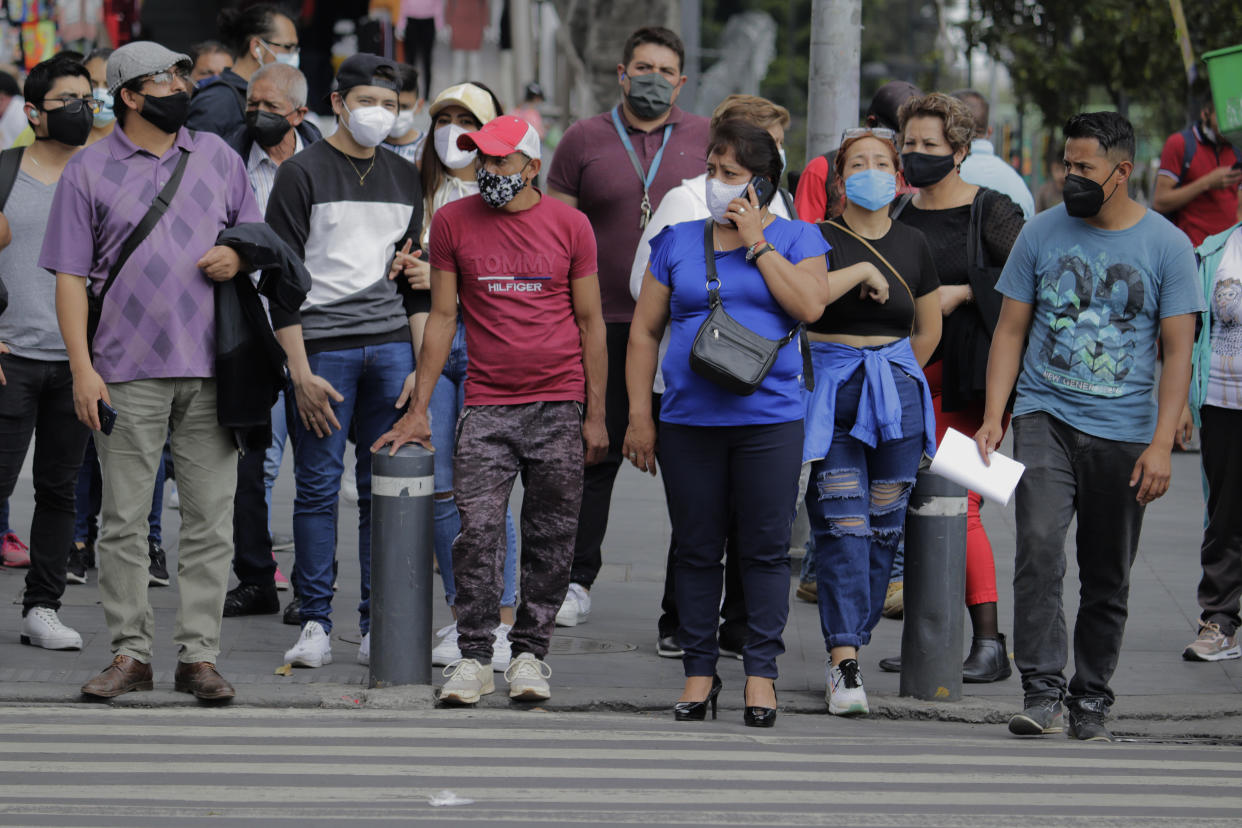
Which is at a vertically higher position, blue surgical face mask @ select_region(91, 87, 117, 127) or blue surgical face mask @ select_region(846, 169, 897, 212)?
blue surgical face mask @ select_region(91, 87, 117, 127)

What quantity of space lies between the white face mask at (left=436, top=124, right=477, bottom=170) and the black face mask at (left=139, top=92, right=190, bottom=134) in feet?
A: 3.84

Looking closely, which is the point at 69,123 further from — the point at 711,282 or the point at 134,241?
the point at 711,282

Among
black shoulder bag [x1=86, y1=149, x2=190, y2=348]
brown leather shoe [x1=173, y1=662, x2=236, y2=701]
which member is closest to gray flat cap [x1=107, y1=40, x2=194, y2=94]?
black shoulder bag [x1=86, y1=149, x2=190, y2=348]

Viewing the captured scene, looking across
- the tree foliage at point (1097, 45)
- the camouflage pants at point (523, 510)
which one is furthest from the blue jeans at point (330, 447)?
the tree foliage at point (1097, 45)

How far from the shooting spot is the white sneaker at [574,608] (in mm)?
7406

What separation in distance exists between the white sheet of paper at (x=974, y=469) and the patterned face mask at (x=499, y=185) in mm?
1626

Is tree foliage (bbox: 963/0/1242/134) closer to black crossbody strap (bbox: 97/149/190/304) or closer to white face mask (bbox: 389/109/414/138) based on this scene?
white face mask (bbox: 389/109/414/138)

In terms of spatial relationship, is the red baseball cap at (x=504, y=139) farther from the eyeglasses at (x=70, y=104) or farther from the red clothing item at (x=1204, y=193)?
the red clothing item at (x=1204, y=193)

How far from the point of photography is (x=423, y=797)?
4.81 meters

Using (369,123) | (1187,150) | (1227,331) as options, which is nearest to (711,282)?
(369,123)

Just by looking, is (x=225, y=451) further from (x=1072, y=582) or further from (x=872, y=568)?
(x=1072, y=582)

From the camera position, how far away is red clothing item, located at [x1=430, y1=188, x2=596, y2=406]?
600 centimetres

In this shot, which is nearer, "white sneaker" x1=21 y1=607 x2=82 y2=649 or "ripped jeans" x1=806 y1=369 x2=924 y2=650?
"ripped jeans" x1=806 y1=369 x2=924 y2=650

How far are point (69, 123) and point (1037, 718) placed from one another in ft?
13.1
